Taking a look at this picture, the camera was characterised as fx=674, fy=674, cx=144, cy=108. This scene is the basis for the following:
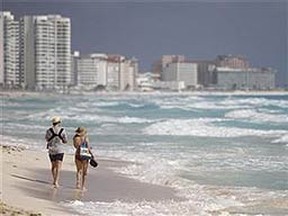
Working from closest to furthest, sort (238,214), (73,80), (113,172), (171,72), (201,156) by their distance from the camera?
(238,214), (113,172), (201,156), (73,80), (171,72)

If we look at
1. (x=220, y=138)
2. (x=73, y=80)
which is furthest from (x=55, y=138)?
(x=73, y=80)

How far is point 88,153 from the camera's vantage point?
10.1 metres

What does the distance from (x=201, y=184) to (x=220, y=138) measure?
11917 mm

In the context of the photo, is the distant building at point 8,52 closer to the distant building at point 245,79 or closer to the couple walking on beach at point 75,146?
the distant building at point 245,79

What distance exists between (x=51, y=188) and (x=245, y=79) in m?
174

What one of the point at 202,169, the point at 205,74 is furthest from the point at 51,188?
the point at 205,74

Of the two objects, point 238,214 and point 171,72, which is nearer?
point 238,214

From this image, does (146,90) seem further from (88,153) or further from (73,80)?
(88,153)

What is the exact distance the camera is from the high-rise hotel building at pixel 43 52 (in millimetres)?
126950

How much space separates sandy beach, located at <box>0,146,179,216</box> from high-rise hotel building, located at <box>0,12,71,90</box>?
105904 millimetres

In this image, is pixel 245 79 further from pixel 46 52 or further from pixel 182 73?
pixel 46 52

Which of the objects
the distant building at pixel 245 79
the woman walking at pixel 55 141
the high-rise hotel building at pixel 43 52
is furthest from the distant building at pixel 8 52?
the woman walking at pixel 55 141

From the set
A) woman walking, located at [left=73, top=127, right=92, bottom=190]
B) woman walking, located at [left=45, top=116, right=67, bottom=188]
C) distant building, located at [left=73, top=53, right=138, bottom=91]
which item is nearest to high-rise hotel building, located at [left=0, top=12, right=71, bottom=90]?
distant building, located at [left=73, top=53, right=138, bottom=91]

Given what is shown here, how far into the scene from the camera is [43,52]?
432 feet
